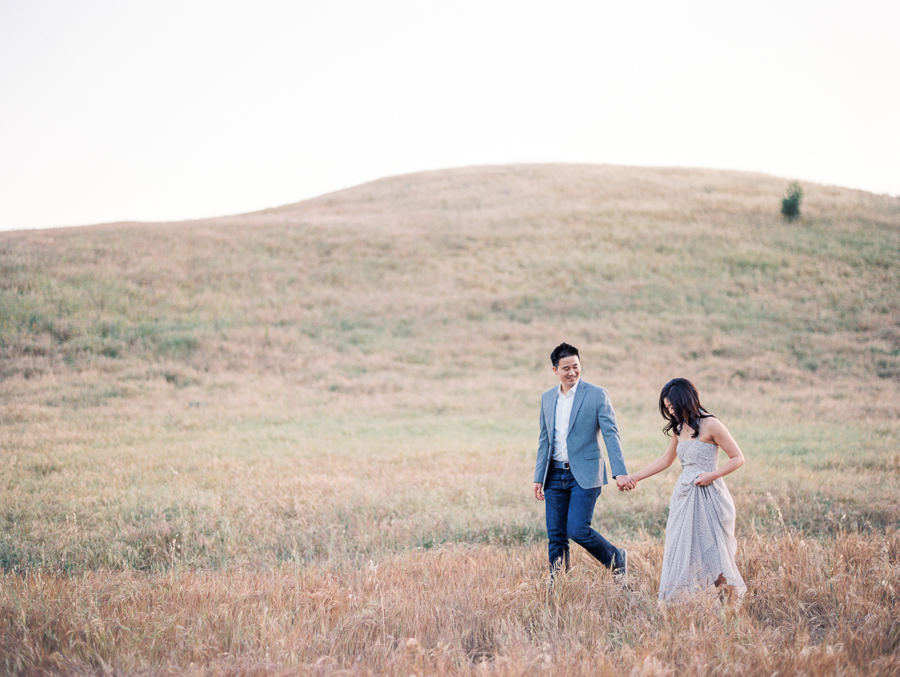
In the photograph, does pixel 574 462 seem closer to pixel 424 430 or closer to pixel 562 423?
pixel 562 423

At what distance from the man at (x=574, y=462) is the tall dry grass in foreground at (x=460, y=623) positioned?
29 cm

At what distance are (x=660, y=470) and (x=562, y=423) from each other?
0.95 meters

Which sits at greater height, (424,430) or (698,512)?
(698,512)

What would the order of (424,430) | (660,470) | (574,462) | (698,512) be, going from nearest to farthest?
(698,512) < (660,470) < (574,462) < (424,430)

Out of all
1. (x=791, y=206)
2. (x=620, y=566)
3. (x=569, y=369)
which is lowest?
(x=620, y=566)

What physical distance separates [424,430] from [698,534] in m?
11.2

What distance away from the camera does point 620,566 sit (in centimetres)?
482

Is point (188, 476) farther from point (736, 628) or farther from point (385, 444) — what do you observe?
point (736, 628)

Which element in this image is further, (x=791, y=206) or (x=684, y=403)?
(x=791, y=206)

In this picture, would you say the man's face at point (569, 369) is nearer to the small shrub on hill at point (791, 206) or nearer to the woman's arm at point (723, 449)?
the woman's arm at point (723, 449)

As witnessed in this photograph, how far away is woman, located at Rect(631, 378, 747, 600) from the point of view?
427cm

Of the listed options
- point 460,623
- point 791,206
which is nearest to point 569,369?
point 460,623

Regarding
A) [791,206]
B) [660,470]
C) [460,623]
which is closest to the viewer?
[460,623]

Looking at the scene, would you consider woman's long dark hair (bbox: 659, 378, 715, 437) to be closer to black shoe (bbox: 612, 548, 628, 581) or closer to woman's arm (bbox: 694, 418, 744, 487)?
woman's arm (bbox: 694, 418, 744, 487)
